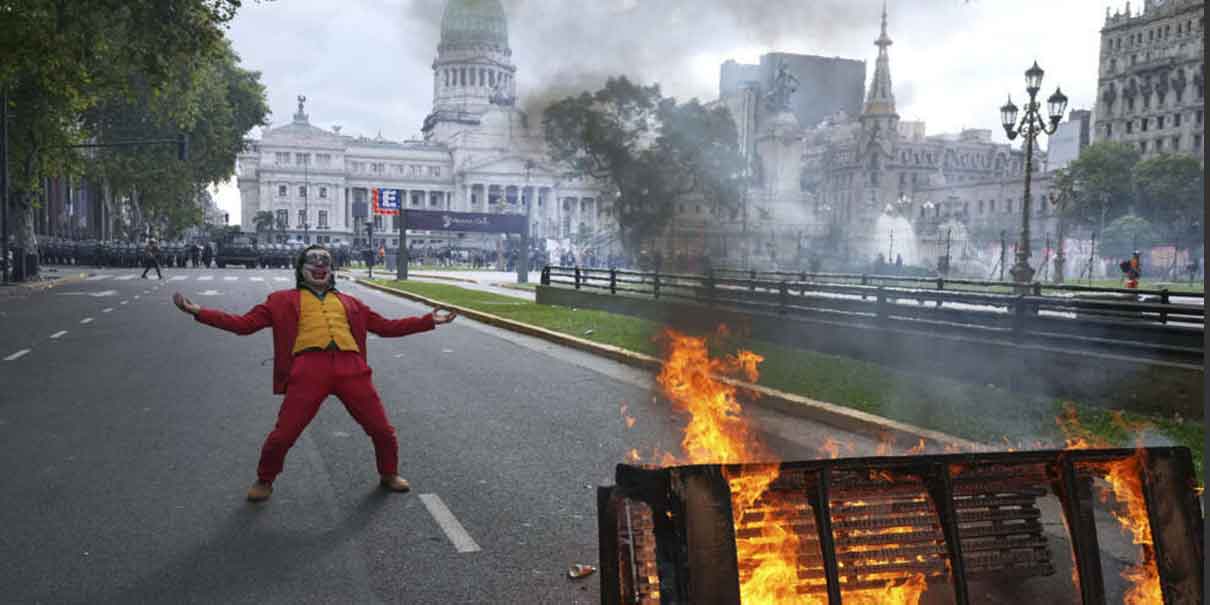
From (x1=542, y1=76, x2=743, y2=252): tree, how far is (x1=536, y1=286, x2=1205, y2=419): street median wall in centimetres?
238

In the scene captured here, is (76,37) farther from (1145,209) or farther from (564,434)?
(1145,209)

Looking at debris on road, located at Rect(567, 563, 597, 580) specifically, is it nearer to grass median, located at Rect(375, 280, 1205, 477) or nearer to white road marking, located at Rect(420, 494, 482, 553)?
white road marking, located at Rect(420, 494, 482, 553)

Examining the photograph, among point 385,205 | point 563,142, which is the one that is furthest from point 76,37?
point 385,205

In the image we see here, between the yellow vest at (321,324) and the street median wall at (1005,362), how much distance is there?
6.58 metres

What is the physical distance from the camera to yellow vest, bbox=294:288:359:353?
18.4ft

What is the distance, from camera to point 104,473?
248 inches

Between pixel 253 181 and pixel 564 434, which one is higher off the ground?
pixel 253 181

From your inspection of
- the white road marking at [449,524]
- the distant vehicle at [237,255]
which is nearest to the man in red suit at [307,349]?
the white road marking at [449,524]

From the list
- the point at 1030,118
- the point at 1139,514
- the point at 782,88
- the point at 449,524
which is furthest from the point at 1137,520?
the point at 1030,118

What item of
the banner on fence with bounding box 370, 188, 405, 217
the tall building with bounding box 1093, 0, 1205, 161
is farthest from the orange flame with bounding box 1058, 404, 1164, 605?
the tall building with bounding box 1093, 0, 1205, 161

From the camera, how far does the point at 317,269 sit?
5680 mm

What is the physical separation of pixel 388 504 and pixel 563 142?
19.9 feet

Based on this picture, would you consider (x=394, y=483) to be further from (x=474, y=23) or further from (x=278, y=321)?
(x=474, y=23)

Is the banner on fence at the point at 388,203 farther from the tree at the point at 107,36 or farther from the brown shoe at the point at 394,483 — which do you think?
the brown shoe at the point at 394,483
